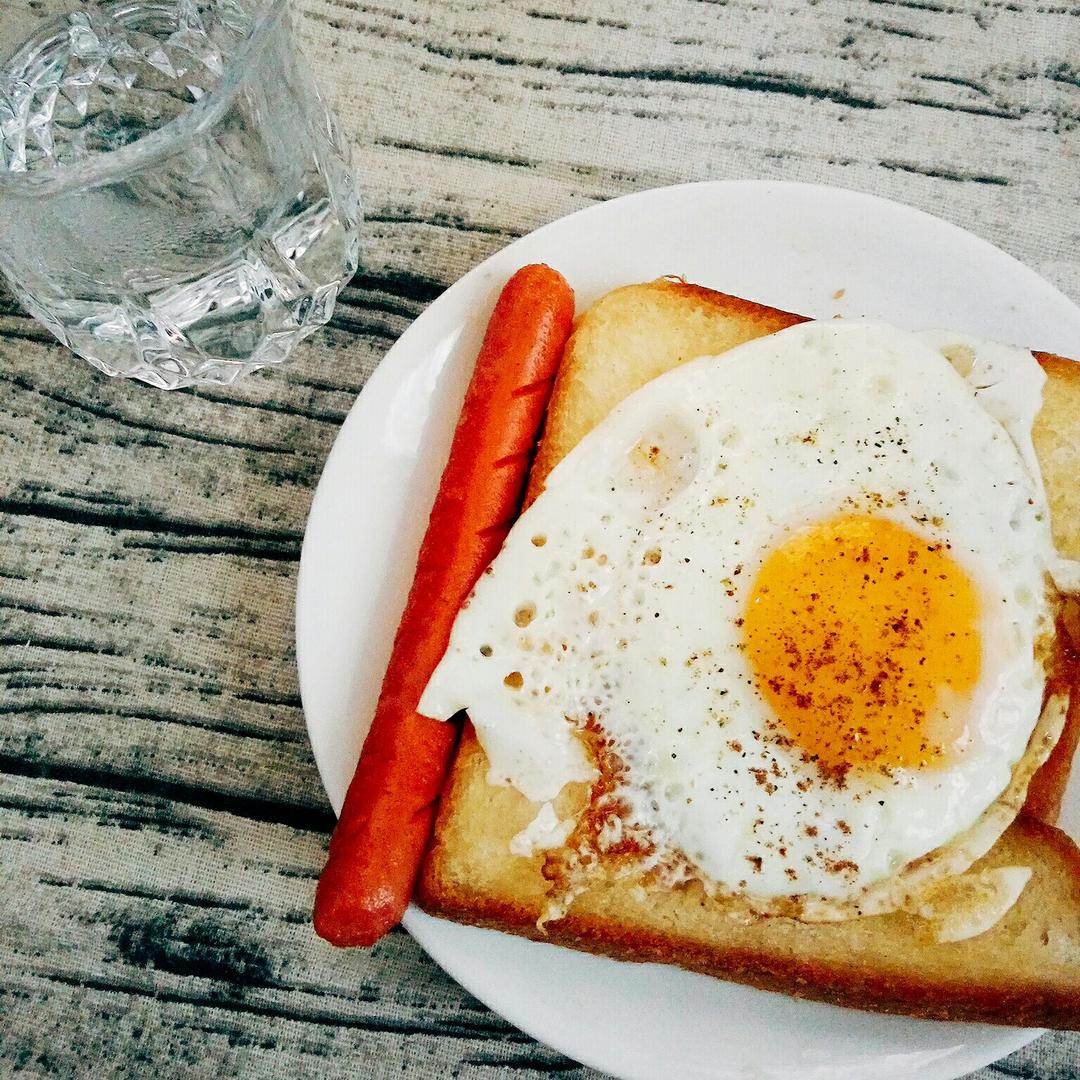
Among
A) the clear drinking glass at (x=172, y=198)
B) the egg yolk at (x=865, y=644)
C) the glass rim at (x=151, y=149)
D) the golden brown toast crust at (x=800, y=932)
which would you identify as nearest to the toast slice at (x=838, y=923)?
the golden brown toast crust at (x=800, y=932)

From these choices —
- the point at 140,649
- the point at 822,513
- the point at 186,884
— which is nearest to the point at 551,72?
the point at 822,513

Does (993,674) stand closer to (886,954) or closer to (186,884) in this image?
(886,954)

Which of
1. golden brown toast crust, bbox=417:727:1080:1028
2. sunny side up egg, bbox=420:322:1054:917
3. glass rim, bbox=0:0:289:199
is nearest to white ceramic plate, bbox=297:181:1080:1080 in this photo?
golden brown toast crust, bbox=417:727:1080:1028

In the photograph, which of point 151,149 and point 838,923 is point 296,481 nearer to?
point 151,149

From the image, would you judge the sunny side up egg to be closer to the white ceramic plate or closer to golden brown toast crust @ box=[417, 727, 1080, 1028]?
golden brown toast crust @ box=[417, 727, 1080, 1028]

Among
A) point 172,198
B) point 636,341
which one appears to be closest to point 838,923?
point 636,341
